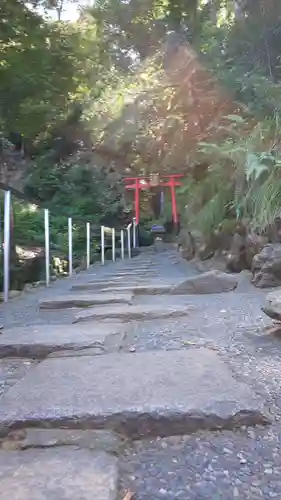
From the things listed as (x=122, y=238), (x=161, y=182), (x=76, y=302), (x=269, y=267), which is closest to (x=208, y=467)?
(x=76, y=302)

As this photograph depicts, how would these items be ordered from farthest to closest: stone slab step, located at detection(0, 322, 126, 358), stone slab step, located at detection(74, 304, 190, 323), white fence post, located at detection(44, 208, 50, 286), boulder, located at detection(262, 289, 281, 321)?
1. white fence post, located at detection(44, 208, 50, 286)
2. stone slab step, located at detection(74, 304, 190, 323)
3. boulder, located at detection(262, 289, 281, 321)
4. stone slab step, located at detection(0, 322, 126, 358)

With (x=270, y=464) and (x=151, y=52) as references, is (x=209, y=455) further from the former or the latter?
(x=151, y=52)

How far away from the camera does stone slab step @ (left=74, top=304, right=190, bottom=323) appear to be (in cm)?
221

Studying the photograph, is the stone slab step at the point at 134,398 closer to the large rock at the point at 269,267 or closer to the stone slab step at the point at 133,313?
the stone slab step at the point at 133,313

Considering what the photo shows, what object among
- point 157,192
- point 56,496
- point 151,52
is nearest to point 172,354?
point 56,496

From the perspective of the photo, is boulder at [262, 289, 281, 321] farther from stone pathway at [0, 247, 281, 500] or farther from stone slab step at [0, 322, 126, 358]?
stone slab step at [0, 322, 126, 358]

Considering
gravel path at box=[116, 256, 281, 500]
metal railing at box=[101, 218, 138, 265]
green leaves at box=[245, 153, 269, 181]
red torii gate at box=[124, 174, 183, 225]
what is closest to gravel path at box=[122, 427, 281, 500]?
gravel path at box=[116, 256, 281, 500]

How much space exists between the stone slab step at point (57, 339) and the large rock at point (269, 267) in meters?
1.46

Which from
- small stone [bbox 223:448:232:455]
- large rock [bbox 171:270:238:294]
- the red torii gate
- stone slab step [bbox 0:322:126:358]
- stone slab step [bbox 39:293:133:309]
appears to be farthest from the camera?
the red torii gate

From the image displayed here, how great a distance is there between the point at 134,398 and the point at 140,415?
0.09 meters

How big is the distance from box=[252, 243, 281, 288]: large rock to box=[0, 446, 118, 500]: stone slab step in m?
2.42

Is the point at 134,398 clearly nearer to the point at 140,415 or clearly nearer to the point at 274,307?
the point at 140,415

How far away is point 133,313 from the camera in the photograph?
7.39 feet

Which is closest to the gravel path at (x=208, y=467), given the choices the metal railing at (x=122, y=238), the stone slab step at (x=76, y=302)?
the stone slab step at (x=76, y=302)
